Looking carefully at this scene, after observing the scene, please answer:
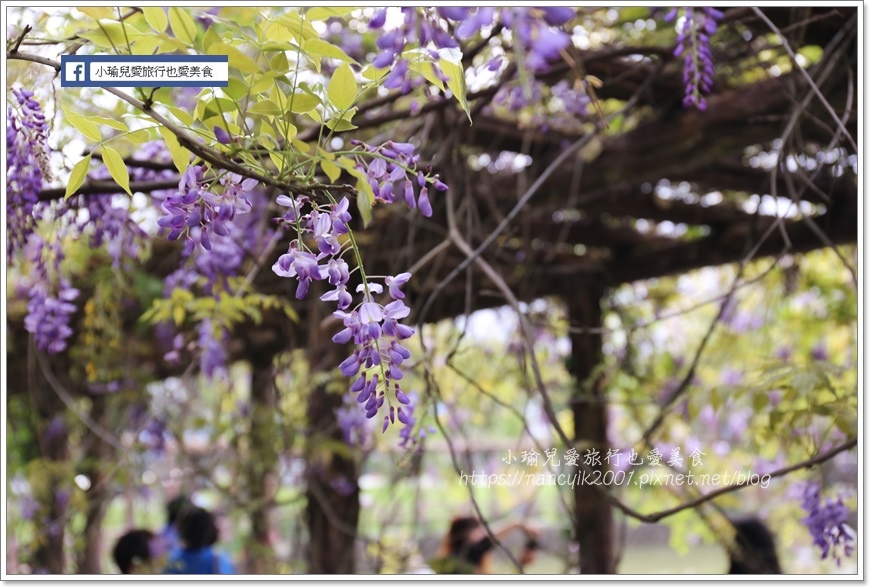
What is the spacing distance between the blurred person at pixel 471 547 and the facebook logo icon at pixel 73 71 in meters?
1.48

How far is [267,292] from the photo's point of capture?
1985mm

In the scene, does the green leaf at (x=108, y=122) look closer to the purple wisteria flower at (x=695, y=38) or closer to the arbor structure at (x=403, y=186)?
the arbor structure at (x=403, y=186)

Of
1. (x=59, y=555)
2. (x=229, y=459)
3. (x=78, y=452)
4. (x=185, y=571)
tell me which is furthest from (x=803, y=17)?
(x=78, y=452)

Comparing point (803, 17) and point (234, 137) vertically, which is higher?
point (803, 17)

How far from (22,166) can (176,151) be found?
47 cm

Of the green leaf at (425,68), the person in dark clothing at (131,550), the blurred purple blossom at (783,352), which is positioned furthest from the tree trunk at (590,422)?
the green leaf at (425,68)

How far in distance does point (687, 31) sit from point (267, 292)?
1.15 m

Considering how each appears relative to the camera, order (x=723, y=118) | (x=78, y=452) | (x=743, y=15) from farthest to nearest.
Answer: (x=78, y=452) → (x=723, y=118) → (x=743, y=15)

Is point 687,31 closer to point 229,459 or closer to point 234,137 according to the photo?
point 234,137

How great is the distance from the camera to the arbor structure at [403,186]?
74 centimetres

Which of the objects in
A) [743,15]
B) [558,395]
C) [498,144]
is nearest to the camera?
[743,15]

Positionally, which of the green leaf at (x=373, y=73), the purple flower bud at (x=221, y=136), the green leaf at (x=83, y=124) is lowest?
the purple flower bud at (x=221, y=136)

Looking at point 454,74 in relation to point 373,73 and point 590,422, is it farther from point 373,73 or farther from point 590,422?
point 590,422

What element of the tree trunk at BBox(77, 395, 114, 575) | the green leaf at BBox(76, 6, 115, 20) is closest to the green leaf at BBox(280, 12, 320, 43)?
the green leaf at BBox(76, 6, 115, 20)
